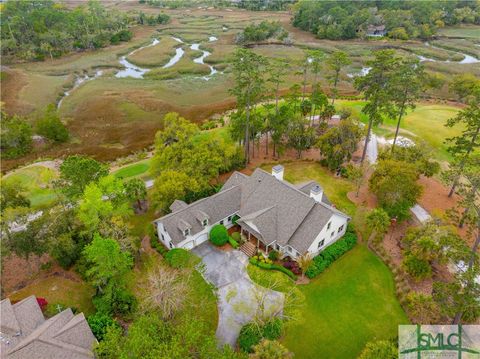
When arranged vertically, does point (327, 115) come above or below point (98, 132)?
above

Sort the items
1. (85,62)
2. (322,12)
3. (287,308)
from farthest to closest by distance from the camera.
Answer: (322,12) → (85,62) → (287,308)

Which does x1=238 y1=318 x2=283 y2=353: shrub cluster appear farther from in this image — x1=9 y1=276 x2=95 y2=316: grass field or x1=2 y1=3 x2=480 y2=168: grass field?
x1=2 y1=3 x2=480 y2=168: grass field

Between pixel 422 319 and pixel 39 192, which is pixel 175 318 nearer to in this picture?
pixel 422 319

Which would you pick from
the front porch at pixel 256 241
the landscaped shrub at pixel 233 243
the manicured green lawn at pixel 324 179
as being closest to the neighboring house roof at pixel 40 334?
the landscaped shrub at pixel 233 243

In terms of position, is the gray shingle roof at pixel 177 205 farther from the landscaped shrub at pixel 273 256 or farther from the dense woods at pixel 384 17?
the dense woods at pixel 384 17

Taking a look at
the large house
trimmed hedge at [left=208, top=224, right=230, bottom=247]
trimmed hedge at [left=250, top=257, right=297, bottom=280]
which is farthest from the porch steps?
trimmed hedge at [left=208, top=224, right=230, bottom=247]

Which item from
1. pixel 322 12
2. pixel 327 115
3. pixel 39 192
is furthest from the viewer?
pixel 322 12

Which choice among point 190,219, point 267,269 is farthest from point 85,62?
point 267,269
